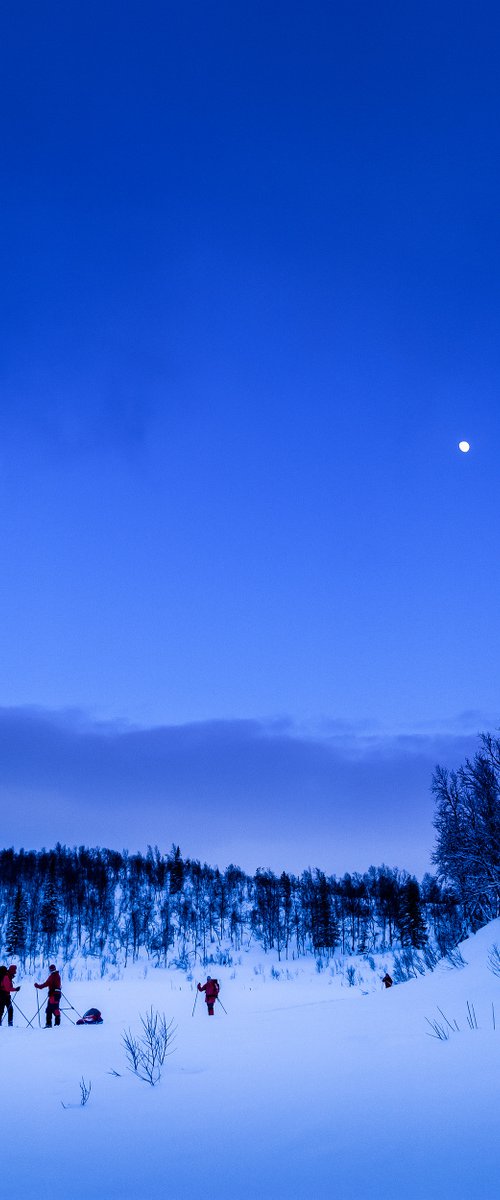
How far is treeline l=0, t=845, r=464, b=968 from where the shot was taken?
44031 millimetres

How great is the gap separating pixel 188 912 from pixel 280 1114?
5914 centimetres

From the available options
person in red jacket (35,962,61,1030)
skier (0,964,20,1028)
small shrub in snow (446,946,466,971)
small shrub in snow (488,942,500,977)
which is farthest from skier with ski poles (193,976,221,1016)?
small shrub in snow (488,942,500,977)

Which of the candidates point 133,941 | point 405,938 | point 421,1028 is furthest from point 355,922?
point 421,1028

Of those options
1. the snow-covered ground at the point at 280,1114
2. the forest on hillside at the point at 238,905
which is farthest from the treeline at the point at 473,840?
the snow-covered ground at the point at 280,1114

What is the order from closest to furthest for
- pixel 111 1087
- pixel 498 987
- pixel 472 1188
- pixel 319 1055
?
pixel 472 1188 → pixel 111 1087 → pixel 319 1055 → pixel 498 987

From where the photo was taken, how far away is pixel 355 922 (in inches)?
2464

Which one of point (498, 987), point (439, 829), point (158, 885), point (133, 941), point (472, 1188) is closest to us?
point (472, 1188)

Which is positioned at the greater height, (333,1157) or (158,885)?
(158,885)

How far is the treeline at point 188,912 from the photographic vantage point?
44.0 meters

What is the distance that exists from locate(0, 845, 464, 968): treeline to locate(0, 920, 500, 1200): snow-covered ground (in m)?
16.3

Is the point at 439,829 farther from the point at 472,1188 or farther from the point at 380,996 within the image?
the point at 472,1188

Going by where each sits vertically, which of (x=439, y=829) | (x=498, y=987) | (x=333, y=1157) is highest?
(x=439, y=829)

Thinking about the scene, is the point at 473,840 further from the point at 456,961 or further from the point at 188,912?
the point at 188,912

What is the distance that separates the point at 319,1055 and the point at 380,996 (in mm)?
5425
